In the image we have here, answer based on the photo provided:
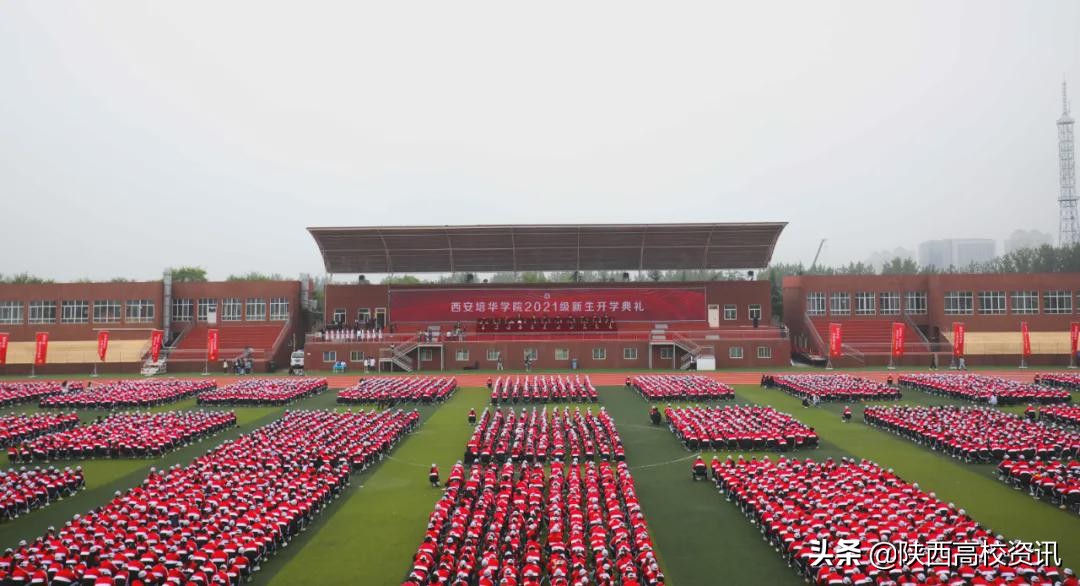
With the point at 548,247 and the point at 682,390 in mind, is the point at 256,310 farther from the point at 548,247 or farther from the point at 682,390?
the point at 682,390

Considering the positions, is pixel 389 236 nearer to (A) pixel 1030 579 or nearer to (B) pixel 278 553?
(B) pixel 278 553

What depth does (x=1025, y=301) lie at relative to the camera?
45.3 m

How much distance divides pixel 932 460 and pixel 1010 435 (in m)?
2.59

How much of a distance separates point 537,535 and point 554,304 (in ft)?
117

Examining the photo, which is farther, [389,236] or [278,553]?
[389,236]

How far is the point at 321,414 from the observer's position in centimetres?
2303

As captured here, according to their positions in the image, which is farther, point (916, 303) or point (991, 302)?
point (916, 303)

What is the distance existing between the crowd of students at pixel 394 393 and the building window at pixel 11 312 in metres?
32.2

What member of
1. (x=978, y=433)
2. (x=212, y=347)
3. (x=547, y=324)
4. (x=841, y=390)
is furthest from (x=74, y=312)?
(x=978, y=433)

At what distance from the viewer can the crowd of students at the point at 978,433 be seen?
17219 millimetres

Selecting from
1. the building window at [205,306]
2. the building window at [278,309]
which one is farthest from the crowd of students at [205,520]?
the building window at [205,306]

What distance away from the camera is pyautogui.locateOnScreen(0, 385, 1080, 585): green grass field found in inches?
432

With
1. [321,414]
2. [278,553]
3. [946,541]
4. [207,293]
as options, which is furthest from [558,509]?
[207,293]

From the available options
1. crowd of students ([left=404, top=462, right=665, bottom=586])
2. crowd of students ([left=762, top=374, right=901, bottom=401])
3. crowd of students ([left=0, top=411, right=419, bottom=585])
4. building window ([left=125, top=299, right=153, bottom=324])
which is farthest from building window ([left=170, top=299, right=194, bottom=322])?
crowd of students ([left=762, top=374, right=901, bottom=401])
